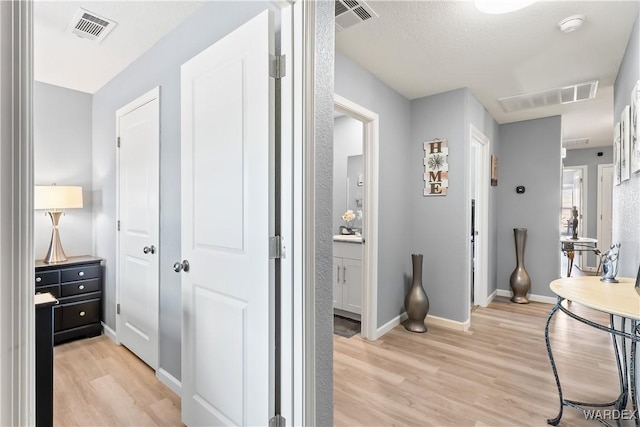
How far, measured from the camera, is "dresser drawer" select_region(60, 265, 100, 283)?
288 centimetres

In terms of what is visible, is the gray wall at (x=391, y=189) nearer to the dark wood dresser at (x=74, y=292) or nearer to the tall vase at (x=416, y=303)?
the tall vase at (x=416, y=303)

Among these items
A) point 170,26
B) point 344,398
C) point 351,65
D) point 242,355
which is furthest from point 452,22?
point 344,398

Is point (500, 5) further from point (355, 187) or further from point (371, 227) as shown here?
point (355, 187)

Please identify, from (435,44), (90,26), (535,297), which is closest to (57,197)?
(90,26)

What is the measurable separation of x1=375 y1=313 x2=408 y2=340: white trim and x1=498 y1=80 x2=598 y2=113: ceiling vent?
2.59 meters

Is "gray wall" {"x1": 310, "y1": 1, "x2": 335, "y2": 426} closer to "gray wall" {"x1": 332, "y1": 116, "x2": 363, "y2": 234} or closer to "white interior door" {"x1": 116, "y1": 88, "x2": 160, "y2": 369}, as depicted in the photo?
"white interior door" {"x1": 116, "y1": 88, "x2": 160, "y2": 369}

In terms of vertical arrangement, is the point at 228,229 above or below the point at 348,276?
above

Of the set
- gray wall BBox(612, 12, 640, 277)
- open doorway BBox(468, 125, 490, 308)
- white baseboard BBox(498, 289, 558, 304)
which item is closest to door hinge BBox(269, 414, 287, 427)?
gray wall BBox(612, 12, 640, 277)

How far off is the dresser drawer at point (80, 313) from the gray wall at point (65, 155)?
0.60 meters

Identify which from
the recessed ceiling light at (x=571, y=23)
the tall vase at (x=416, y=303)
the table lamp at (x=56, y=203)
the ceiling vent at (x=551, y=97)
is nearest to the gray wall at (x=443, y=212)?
the tall vase at (x=416, y=303)

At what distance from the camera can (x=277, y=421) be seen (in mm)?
1364

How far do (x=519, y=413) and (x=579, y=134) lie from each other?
5140 millimetres

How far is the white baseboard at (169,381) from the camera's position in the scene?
2033 millimetres

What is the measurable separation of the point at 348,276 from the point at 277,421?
7.01ft
